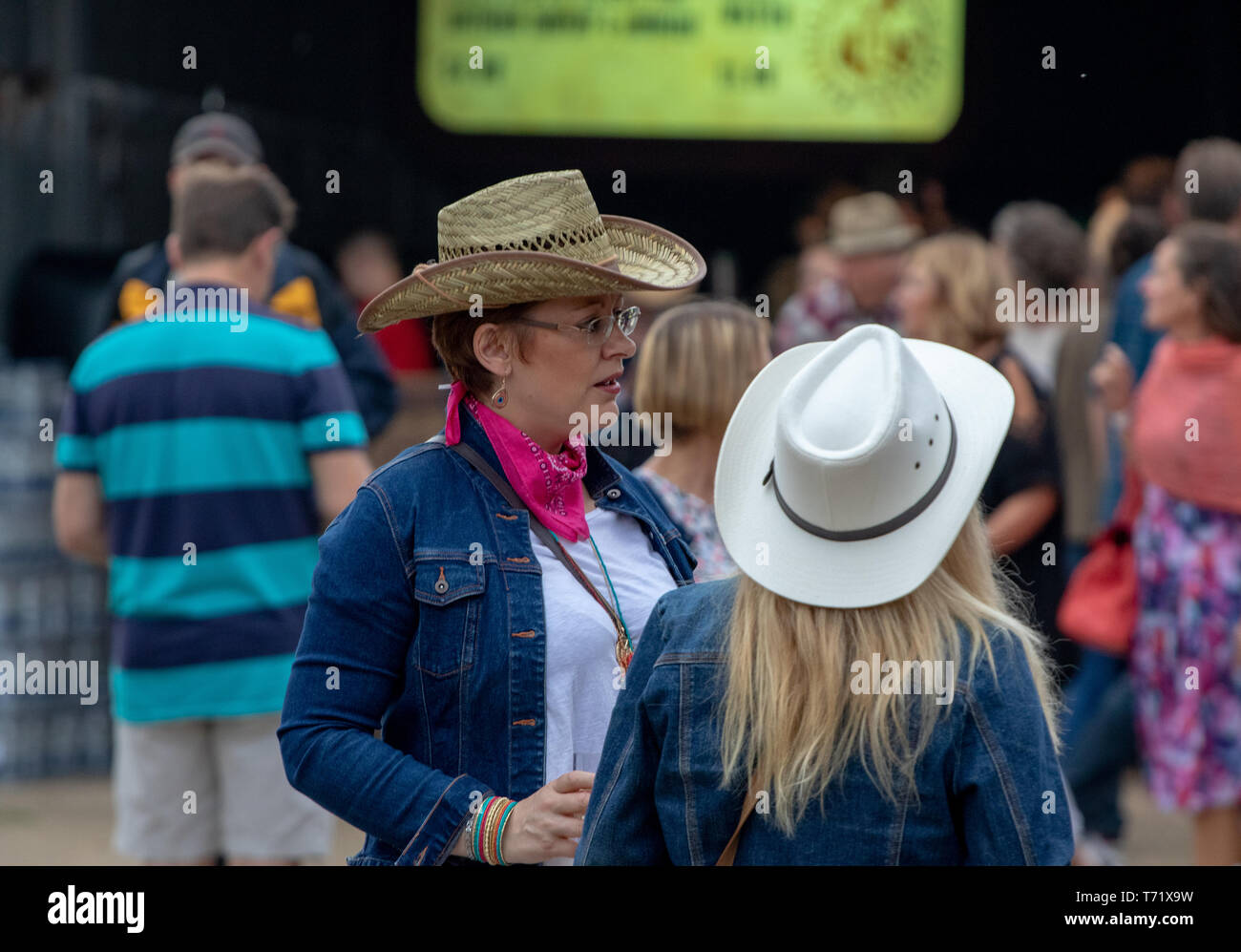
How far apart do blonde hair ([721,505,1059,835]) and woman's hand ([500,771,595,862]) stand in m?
0.30

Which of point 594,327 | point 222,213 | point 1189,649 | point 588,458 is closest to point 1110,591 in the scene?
point 1189,649

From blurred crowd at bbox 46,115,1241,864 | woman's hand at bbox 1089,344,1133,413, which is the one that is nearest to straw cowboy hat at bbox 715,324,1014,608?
blurred crowd at bbox 46,115,1241,864

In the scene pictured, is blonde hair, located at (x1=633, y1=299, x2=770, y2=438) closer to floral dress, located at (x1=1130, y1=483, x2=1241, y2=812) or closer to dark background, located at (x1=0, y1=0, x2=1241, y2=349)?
floral dress, located at (x1=1130, y1=483, x2=1241, y2=812)

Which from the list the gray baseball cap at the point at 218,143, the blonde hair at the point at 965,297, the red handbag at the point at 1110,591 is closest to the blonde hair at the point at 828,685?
the blonde hair at the point at 965,297

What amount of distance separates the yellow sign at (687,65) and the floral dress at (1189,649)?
10.6 ft

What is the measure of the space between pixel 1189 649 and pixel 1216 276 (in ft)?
3.36

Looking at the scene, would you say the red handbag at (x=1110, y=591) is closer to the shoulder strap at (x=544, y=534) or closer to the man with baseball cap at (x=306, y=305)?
the man with baseball cap at (x=306, y=305)

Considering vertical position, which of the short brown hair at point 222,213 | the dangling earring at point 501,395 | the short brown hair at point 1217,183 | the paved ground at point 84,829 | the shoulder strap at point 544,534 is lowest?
the paved ground at point 84,829

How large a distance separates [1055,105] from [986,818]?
674cm

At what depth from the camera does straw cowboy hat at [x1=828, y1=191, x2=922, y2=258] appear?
20.7 feet

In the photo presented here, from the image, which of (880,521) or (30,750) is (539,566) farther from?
(30,750)

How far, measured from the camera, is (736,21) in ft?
23.7

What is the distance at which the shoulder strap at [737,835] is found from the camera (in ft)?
6.14

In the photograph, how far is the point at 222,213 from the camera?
402 cm
